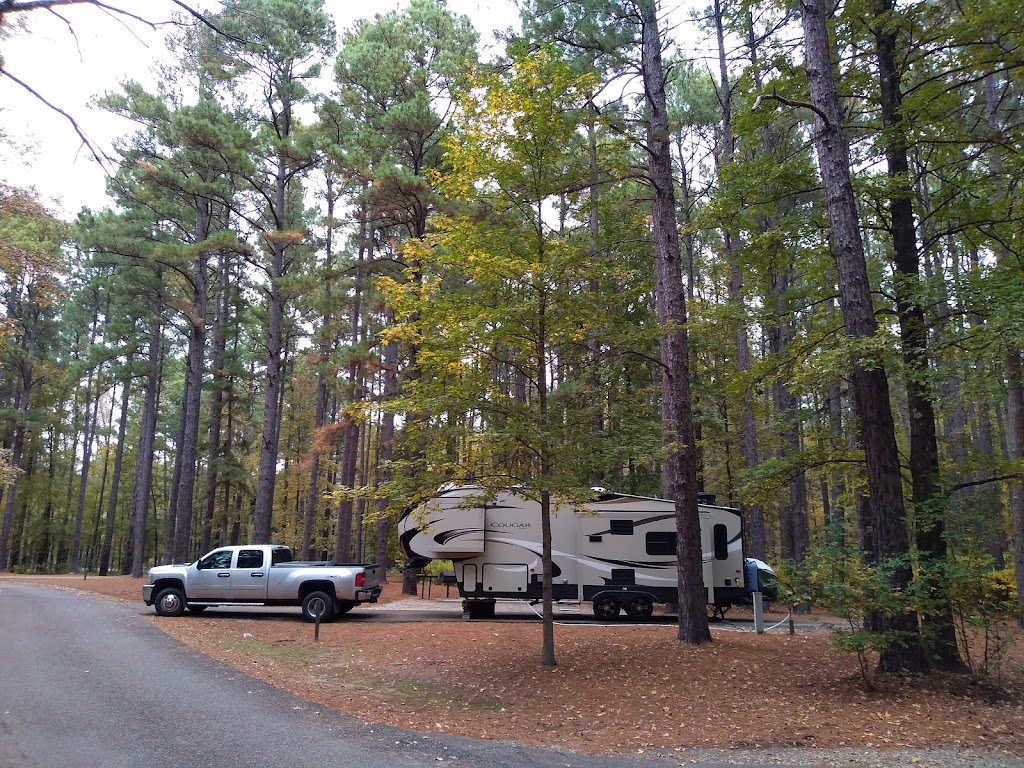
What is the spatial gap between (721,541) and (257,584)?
10.4 meters

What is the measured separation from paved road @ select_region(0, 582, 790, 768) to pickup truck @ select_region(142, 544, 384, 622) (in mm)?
4838

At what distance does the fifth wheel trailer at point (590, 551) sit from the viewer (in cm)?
1449

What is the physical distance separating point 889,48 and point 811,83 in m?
1.55

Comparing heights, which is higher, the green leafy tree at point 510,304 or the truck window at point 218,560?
the green leafy tree at point 510,304

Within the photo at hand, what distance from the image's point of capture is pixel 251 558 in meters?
14.2

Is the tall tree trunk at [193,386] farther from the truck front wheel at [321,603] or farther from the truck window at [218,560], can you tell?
the truck front wheel at [321,603]

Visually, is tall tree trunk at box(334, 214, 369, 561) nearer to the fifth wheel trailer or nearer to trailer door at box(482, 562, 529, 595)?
the fifth wheel trailer

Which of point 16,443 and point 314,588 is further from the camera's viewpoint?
point 16,443

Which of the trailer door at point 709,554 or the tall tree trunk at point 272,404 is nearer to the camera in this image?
the trailer door at point 709,554

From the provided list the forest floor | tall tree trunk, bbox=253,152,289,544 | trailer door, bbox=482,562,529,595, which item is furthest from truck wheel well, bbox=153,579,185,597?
trailer door, bbox=482,562,529,595

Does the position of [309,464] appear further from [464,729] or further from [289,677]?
[464,729]

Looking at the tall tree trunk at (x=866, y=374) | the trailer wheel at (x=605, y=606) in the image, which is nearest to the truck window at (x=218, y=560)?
the trailer wheel at (x=605, y=606)

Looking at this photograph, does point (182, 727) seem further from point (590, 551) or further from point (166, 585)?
point (590, 551)

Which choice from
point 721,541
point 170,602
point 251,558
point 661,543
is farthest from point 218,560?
point 721,541
